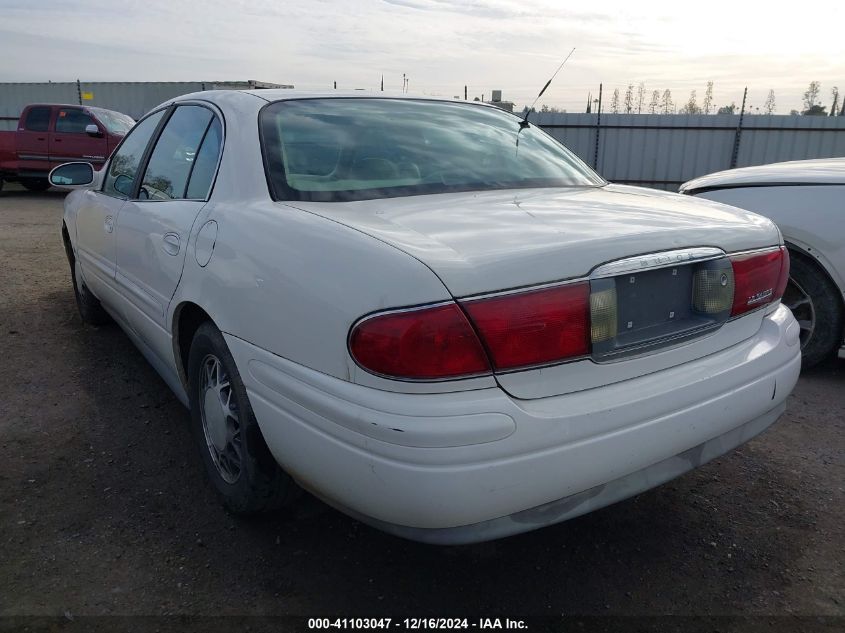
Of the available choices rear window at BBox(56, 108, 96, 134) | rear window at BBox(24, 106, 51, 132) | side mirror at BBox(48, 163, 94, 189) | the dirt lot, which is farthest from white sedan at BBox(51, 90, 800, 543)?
rear window at BBox(24, 106, 51, 132)

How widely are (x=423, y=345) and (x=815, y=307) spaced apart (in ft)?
10.4

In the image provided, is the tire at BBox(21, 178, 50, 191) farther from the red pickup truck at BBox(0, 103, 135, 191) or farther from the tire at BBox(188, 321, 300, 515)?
the tire at BBox(188, 321, 300, 515)

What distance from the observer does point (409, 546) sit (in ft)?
7.93

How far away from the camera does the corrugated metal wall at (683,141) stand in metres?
14.5

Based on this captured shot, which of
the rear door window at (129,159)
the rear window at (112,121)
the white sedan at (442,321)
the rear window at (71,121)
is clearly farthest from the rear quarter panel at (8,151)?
the white sedan at (442,321)

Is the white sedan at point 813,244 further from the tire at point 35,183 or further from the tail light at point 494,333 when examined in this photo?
the tire at point 35,183

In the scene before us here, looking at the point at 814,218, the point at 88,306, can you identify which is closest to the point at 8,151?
the point at 88,306

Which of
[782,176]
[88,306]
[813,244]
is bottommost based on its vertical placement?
[88,306]

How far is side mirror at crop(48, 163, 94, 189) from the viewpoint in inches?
171

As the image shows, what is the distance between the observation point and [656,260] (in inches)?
74.8

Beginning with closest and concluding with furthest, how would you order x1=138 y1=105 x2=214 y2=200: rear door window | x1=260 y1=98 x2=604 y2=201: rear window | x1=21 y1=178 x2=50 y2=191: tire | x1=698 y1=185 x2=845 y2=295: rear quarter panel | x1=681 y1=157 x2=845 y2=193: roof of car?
x1=260 y1=98 x2=604 y2=201: rear window, x1=138 y1=105 x2=214 y2=200: rear door window, x1=698 y1=185 x2=845 y2=295: rear quarter panel, x1=681 y1=157 x2=845 y2=193: roof of car, x1=21 y1=178 x2=50 y2=191: tire

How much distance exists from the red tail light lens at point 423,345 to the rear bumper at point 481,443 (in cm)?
6

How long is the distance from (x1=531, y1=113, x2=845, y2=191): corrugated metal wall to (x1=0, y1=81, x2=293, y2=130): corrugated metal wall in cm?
1100

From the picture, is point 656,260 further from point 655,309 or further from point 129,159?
point 129,159
